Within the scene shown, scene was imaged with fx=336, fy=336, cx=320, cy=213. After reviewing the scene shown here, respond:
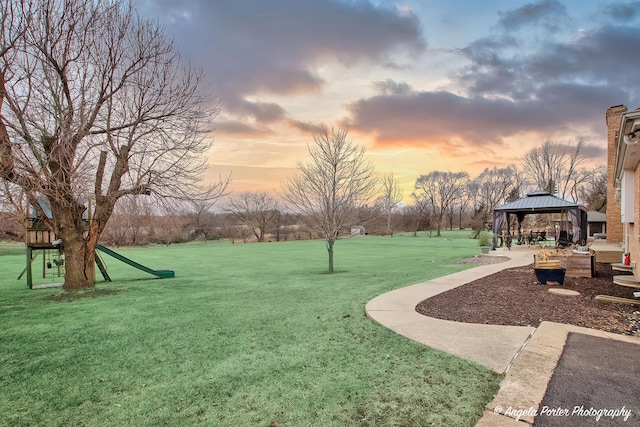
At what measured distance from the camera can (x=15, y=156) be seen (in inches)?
254

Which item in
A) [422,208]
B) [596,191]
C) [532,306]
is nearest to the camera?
[532,306]

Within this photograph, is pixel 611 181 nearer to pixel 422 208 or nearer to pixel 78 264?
pixel 78 264

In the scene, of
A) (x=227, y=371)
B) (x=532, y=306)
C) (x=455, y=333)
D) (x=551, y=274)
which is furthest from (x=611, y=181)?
(x=227, y=371)

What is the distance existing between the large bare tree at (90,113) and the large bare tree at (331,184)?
4757 millimetres

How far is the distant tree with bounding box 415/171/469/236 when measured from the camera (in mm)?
54375

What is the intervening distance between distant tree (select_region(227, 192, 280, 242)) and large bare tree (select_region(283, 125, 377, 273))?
31405 mm

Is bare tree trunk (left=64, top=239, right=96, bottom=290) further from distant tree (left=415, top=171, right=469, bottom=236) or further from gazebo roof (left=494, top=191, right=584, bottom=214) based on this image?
distant tree (left=415, top=171, right=469, bottom=236)

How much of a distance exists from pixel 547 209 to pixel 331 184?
14.7 metres

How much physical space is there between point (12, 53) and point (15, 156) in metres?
2.06

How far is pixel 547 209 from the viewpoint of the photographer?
19.7 m

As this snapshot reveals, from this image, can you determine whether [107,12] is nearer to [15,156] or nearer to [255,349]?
[15,156]

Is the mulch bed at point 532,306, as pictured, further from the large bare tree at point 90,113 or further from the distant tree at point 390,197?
the distant tree at point 390,197

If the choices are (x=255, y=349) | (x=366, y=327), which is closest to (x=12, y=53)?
(x=255, y=349)

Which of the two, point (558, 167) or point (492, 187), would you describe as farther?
point (492, 187)
